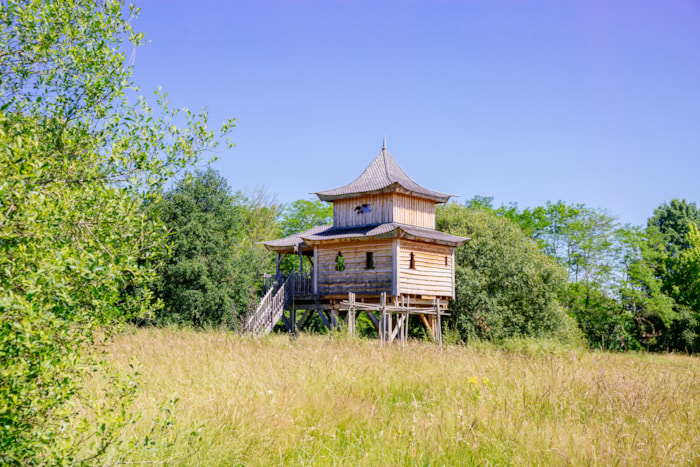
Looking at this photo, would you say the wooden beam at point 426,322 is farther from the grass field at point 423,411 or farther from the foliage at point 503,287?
the grass field at point 423,411

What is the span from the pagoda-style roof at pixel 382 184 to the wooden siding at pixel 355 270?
2.40m

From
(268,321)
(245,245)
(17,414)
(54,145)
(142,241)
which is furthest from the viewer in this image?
(245,245)

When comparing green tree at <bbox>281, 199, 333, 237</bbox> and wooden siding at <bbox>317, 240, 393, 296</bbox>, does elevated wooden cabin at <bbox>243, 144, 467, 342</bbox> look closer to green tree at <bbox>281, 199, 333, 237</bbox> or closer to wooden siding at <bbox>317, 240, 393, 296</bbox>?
wooden siding at <bbox>317, 240, 393, 296</bbox>

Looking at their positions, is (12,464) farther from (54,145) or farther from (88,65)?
(88,65)

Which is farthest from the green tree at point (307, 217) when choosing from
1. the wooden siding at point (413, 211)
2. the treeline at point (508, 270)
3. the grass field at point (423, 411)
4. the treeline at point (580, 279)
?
the grass field at point (423, 411)

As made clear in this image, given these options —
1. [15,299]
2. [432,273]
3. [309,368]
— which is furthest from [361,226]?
[15,299]

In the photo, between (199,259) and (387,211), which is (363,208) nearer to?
(387,211)

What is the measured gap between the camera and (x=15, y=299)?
277cm

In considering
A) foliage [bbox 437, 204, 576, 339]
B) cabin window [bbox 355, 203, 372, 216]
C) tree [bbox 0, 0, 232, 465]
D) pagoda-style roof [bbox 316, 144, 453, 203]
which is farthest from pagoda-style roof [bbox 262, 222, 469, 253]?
tree [bbox 0, 0, 232, 465]

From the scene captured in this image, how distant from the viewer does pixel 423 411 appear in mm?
6520

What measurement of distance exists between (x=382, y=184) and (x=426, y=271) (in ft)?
13.8

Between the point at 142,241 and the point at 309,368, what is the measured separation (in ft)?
15.1

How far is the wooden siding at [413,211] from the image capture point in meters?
22.7

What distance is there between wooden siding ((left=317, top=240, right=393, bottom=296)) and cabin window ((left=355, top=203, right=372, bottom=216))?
1891 mm
